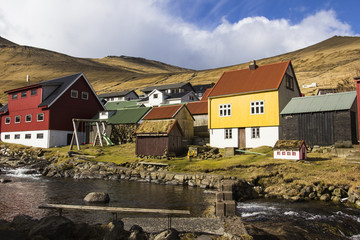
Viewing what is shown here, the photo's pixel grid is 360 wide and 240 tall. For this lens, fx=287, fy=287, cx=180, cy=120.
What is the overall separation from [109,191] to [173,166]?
28.4ft

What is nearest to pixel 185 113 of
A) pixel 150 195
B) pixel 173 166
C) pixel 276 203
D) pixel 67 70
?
pixel 173 166

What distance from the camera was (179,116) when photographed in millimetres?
39125

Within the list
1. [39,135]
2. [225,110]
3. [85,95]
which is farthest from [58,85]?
[225,110]

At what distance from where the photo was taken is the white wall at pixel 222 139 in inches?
1458

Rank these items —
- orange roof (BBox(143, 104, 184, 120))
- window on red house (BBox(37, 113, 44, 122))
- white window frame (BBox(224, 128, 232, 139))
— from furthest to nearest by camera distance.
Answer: window on red house (BBox(37, 113, 44, 122)) → orange roof (BBox(143, 104, 184, 120)) → white window frame (BBox(224, 128, 232, 139))

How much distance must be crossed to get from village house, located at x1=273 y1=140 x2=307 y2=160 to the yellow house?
24.2ft

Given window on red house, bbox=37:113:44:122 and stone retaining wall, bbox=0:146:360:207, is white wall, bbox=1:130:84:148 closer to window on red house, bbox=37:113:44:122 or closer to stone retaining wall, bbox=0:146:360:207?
window on red house, bbox=37:113:44:122

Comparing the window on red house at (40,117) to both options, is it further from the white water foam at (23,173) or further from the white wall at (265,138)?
the white wall at (265,138)

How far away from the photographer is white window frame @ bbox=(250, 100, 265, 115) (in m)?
35.5

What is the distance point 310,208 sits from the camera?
55.1ft

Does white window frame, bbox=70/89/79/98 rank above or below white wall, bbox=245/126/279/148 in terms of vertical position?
above

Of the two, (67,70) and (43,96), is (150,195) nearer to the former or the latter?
(43,96)

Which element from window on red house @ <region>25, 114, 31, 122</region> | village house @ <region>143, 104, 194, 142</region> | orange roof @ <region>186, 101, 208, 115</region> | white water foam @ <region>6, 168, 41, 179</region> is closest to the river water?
white water foam @ <region>6, 168, 41, 179</region>

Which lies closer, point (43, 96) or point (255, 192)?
point (255, 192)
